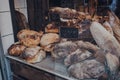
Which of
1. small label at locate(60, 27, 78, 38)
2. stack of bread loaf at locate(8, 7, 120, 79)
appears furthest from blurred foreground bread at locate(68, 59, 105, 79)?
small label at locate(60, 27, 78, 38)

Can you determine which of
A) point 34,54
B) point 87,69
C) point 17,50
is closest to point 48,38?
point 34,54

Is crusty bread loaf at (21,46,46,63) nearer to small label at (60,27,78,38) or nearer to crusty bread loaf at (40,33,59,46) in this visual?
crusty bread loaf at (40,33,59,46)

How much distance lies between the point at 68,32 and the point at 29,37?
0.33 m

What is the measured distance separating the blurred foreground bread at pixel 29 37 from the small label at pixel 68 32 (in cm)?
20

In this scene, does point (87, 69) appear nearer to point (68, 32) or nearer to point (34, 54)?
point (68, 32)

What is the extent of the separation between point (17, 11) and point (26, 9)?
93 millimetres

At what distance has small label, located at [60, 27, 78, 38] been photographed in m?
0.90

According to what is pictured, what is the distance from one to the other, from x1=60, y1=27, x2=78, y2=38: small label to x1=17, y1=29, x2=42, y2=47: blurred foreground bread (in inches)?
7.8

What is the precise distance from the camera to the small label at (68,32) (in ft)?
2.94

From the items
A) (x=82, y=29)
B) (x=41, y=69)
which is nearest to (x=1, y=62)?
(x=41, y=69)

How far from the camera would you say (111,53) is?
755 mm

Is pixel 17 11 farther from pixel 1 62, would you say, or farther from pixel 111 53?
pixel 111 53

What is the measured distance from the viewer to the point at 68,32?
91 centimetres

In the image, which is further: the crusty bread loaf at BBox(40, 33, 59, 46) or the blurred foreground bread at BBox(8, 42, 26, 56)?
the blurred foreground bread at BBox(8, 42, 26, 56)
